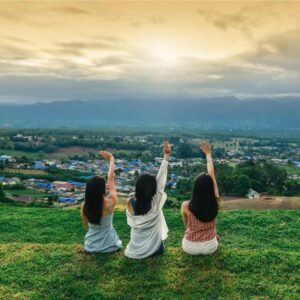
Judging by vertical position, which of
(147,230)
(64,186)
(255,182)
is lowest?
(64,186)

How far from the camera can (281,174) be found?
2947 cm

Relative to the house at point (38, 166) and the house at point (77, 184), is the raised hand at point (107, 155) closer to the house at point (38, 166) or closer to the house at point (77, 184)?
the house at point (77, 184)

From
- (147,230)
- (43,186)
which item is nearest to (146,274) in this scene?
(147,230)

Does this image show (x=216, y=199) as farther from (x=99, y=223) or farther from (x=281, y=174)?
(x=281, y=174)

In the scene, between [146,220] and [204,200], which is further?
[146,220]

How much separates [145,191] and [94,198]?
2.45 feet

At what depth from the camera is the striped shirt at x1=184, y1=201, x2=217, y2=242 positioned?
5699mm

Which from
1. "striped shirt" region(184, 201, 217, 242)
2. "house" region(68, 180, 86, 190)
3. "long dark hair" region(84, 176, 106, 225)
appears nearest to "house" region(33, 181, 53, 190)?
"house" region(68, 180, 86, 190)

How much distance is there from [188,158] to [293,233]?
231 feet

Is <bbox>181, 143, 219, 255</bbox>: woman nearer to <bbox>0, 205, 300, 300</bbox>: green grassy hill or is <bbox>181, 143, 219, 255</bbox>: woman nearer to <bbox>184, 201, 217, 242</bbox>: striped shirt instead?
<bbox>184, 201, 217, 242</bbox>: striped shirt

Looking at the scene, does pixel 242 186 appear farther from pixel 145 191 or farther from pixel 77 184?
pixel 77 184

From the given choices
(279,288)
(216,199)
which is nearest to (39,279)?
(216,199)

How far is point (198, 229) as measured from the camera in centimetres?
574

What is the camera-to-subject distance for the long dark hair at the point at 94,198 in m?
5.79
